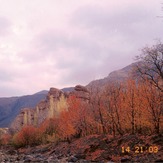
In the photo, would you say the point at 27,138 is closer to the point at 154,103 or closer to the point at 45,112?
the point at 45,112

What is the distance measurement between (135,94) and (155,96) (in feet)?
13.6

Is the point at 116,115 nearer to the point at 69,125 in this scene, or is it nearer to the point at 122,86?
the point at 122,86

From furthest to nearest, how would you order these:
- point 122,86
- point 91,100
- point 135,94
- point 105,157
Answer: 1. point 91,100
2. point 122,86
3. point 135,94
4. point 105,157

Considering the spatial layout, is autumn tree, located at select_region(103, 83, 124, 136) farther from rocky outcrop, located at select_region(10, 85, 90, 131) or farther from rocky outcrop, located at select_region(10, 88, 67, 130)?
rocky outcrop, located at select_region(10, 88, 67, 130)

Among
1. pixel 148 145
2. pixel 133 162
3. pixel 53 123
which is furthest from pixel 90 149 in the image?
pixel 53 123

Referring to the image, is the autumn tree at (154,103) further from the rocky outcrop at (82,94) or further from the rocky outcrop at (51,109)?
the rocky outcrop at (51,109)

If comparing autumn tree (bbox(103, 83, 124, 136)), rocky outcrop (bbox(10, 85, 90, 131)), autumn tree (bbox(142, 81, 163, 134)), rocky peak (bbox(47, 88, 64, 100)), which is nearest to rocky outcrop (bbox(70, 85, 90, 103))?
rocky outcrop (bbox(10, 85, 90, 131))

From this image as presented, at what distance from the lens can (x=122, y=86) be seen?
118 ft
